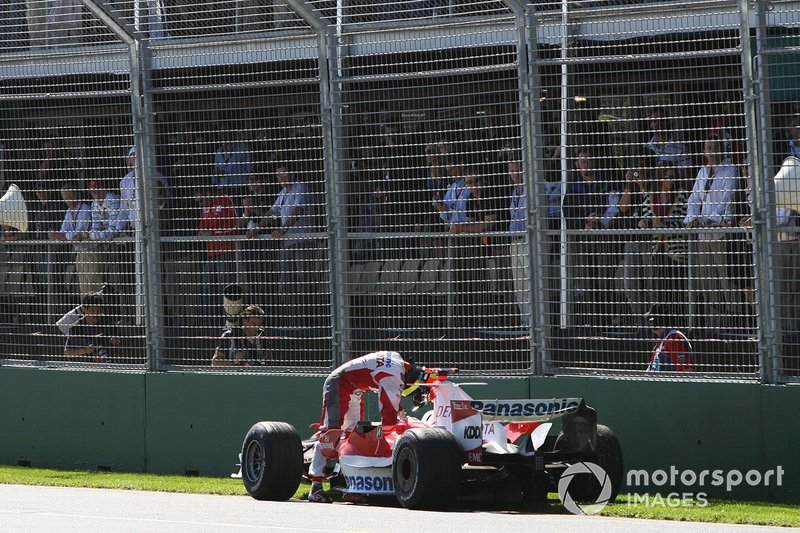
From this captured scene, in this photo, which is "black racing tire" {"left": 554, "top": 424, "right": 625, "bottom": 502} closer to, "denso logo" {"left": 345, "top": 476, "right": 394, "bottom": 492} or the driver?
"denso logo" {"left": 345, "top": 476, "right": 394, "bottom": 492}

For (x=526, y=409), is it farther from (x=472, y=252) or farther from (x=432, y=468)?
(x=472, y=252)

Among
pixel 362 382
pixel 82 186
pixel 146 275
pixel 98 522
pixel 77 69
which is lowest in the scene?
pixel 98 522

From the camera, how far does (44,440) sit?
14.5 meters

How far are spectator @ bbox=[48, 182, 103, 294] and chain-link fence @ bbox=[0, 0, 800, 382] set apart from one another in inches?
1.2

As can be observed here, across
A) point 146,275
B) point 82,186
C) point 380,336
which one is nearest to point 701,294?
point 380,336

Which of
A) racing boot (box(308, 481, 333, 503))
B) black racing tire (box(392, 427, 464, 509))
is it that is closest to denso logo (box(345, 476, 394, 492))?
racing boot (box(308, 481, 333, 503))

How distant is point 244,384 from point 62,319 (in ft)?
6.93

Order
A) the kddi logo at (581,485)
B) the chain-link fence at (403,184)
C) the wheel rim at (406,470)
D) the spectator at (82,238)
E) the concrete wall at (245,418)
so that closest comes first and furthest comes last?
the wheel rim at (406,470) < the kddi logo at (581,485) < the concrete wall at (245,418) < the chain-link fence at (403,184) < the spectator at (82,238)

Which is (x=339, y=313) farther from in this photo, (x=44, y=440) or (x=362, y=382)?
(x=44, y=440)

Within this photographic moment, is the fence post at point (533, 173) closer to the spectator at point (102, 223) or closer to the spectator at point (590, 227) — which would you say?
the spectator at point (590, 227)

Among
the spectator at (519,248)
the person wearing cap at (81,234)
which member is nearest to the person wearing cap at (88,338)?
the person wearing cap at (81,234)

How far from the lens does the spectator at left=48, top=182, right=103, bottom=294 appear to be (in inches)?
556

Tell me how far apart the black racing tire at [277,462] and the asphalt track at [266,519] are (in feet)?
0.52

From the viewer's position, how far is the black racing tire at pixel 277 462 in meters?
11.3
